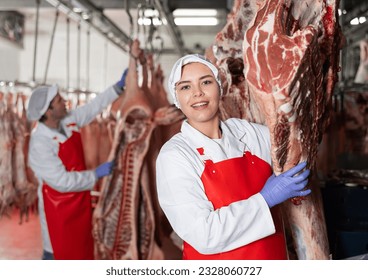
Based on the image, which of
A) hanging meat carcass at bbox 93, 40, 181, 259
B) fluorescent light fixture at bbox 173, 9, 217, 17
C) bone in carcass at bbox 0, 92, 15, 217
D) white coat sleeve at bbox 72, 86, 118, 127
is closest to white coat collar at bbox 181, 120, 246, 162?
hanging meat carcass at bbox 93, 40, 181, 259

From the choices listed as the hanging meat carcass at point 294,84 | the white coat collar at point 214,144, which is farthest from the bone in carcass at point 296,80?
the white coat collar at point 214,144

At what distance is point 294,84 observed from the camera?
3.05 feet

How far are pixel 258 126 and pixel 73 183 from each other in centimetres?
94

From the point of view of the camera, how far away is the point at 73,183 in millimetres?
1863

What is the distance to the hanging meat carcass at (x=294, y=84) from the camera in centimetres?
93

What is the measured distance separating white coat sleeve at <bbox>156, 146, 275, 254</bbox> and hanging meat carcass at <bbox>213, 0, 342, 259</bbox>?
0.36 ft

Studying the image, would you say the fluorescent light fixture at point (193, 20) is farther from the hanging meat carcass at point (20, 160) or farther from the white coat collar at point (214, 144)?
the white coat collar at point (214, 144)

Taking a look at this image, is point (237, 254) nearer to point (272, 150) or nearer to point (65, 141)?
point (272, 150)

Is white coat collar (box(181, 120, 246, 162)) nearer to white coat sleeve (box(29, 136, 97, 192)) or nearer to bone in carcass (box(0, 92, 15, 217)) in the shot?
white coat sleeve (box(29, 136, 97, 192))

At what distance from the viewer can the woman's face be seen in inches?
40.9

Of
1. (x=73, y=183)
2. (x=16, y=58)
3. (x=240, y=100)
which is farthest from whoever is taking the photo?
(x=16, y=58)

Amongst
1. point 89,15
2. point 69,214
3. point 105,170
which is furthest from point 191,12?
point 69,214

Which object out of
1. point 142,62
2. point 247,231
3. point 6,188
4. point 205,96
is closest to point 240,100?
point 205,96

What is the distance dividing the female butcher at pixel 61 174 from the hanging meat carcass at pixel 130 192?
78mm
